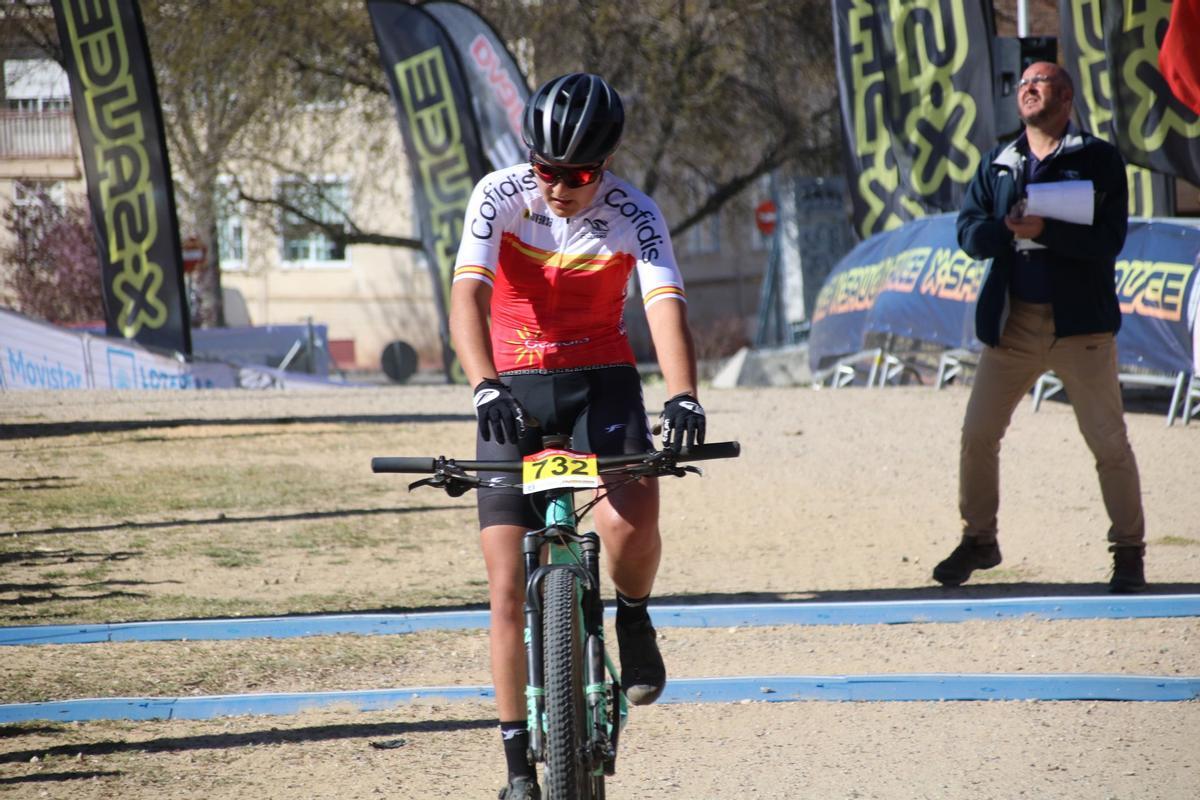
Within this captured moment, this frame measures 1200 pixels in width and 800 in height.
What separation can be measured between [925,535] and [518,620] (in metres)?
5.68

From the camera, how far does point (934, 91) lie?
54.3 feet

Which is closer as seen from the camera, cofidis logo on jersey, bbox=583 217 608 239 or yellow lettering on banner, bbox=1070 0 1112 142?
cofidis logo on jersey, bbox=583 217 608 239

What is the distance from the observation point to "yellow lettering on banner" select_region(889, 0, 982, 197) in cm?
1622

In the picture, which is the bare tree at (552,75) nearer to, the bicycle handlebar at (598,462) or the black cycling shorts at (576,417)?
the black cycling shorts at (576,417)

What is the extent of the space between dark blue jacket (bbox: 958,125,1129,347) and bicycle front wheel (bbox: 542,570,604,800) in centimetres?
383

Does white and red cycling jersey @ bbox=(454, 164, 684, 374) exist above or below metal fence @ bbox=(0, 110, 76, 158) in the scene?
below

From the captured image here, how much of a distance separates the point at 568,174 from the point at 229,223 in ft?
→ 105

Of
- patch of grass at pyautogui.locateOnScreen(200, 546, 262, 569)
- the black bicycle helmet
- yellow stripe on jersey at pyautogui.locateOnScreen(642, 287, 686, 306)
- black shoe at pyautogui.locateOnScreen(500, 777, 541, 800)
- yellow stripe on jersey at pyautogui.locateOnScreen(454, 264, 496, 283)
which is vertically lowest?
patch of grass at pyautogui.locateOnScreen(200, 546, 262, 569)

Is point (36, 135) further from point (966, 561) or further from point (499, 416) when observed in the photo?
point (499, 416)

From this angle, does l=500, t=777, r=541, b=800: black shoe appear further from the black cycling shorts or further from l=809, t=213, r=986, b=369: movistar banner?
l=809, t=213, r=986, b=369: movistar banner

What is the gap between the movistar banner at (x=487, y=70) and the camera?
70.3ft

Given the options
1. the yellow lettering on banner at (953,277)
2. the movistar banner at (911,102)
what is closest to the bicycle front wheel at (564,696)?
the yellow lettering on banner at (953,277)

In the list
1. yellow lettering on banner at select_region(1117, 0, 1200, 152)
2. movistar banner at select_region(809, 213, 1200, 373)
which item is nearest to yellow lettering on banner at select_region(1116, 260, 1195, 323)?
movistar banner at select_region(809, 213, 1200, 373)

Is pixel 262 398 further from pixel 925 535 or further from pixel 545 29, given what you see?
pixel 545 29
